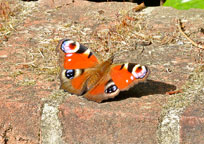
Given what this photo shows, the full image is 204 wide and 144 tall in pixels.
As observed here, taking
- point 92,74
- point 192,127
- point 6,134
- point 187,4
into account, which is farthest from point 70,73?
point 187,4

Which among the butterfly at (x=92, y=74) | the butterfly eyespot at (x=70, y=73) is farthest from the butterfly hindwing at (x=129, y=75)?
the butterfly eyespot at (x=70, y=73)

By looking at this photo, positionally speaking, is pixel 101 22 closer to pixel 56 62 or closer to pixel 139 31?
pixel 139 31

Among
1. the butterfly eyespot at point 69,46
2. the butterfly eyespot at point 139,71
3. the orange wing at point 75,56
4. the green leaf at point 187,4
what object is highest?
the butterfly eyespot at point 139,71

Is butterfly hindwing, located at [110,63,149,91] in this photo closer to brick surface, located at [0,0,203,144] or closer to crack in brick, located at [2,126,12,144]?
brick surface, located at [0,0,203,144]

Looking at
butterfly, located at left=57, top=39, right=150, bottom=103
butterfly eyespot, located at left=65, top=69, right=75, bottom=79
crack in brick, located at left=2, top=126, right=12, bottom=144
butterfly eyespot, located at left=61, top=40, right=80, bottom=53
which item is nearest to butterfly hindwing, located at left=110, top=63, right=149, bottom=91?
butterfly, located at left=57, top=39, right=150, bottom=103

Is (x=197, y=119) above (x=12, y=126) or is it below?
above

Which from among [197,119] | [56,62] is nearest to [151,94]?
[197,119]

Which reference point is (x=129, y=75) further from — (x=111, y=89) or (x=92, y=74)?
(x=92, y=74)

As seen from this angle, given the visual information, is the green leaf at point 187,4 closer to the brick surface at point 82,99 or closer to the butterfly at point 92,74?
the brick surface at point 82,99
